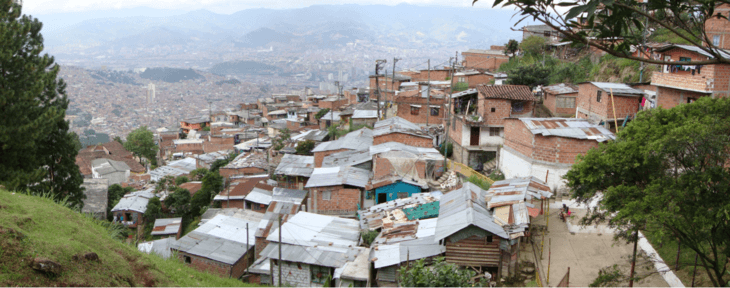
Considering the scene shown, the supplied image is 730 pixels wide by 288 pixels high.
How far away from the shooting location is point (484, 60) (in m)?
43.8

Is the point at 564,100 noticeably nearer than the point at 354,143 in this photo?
Yes

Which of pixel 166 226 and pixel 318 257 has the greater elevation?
pixel 318 257

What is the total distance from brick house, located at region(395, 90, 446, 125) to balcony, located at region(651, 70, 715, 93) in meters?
12.1

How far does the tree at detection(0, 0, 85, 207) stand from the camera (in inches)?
500

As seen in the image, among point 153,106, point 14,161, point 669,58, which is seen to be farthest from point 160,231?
point 153,106

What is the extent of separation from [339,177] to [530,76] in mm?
14642

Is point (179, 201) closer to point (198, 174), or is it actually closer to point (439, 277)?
point (198, 174)

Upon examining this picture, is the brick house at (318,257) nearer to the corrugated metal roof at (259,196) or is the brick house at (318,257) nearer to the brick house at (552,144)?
the corrugated metal roof at (259,196)

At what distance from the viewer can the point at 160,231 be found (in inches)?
825

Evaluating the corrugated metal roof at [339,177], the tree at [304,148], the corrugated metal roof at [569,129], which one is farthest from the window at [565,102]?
the tree at [304,148]

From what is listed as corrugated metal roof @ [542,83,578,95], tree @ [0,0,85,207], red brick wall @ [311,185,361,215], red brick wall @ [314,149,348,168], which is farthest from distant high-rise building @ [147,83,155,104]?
corrugated metal roof @ [542,83,578,95]

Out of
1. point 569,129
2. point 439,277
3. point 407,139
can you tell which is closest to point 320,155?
point 407,139

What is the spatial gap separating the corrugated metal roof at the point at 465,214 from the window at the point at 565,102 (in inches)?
416

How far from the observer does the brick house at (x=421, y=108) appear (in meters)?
27.9
